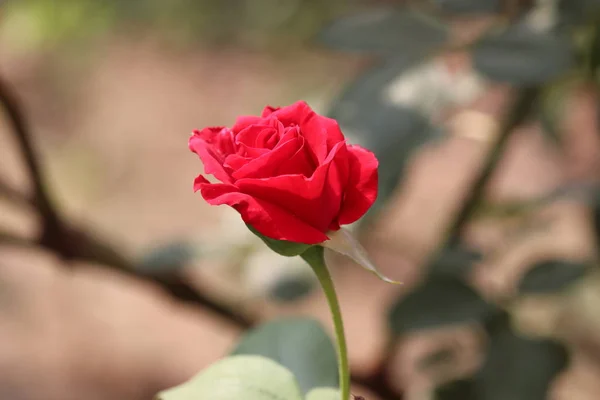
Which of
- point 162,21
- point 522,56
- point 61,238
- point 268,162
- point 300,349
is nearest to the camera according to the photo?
point 268,162

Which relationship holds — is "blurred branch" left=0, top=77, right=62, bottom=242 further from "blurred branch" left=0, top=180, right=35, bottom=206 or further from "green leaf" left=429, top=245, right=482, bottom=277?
"green leaf" left=429, top=245, right=482, bottom=277

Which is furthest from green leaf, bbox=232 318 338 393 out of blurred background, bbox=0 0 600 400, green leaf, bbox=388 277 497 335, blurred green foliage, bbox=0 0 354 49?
blurred green foliage, bbox=0 0 354 49

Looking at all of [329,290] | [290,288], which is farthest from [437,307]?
[329,290]

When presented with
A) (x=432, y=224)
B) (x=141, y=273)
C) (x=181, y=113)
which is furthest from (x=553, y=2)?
(x=181, y=113)

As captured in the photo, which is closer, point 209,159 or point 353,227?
point 209,159

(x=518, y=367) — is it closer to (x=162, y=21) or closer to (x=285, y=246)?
(x=285, y=246)

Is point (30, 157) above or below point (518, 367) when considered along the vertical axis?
above

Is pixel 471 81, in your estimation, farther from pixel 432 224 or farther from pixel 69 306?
pixel 69 306

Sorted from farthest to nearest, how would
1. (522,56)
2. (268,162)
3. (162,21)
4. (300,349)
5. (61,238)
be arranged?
(162,21)
(61,238)
(522,56)
(300,349)
(268,162)
